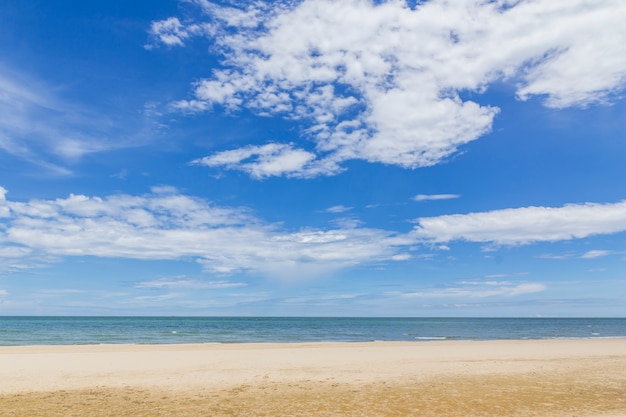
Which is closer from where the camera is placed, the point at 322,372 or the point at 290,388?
the point at 290,388

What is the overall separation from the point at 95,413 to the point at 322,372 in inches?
392

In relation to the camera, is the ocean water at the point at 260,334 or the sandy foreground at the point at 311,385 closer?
the sandy foreground at the point at 311,385

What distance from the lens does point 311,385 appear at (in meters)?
17.0

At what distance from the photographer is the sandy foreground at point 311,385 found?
13.2 metres

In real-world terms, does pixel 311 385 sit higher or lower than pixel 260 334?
lower

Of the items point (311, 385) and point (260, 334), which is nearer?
point (311, 385)

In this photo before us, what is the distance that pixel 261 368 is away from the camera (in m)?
21.6

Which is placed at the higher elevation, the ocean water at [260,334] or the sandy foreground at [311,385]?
the ocean water at [260,334]

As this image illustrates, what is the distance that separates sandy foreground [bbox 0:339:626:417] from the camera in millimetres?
13156

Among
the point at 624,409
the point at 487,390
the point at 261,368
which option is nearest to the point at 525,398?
the point at 487,390

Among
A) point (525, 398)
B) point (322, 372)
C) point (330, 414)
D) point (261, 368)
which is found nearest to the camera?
point (330, 414)

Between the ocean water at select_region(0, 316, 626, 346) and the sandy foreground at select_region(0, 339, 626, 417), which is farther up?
the ocean water at select_region(0, 316, 626, 346)

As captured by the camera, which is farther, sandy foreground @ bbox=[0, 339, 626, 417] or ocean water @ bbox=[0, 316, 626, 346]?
ocean water @ bbox=[0, 316, 626, 346]

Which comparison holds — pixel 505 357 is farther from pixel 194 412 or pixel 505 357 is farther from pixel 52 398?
pixel 52 398
